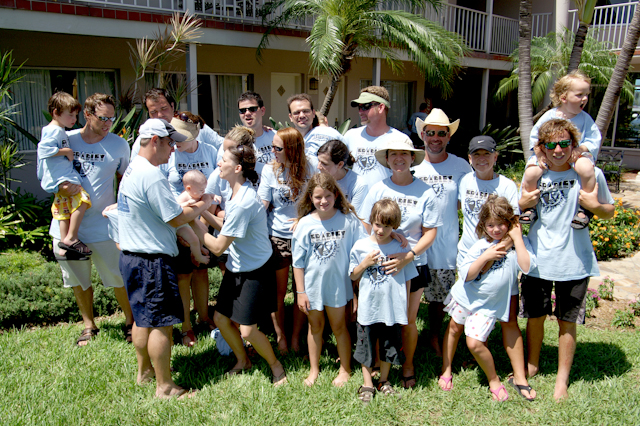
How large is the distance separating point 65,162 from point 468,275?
3.41 metres

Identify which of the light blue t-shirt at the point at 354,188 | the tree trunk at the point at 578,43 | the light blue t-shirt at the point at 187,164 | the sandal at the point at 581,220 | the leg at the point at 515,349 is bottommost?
the leg at the point at 515,349

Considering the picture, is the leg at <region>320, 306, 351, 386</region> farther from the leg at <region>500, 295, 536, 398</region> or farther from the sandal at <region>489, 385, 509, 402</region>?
the leg at <region>500, 295, 536, 398</region>

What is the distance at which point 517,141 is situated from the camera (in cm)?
1329

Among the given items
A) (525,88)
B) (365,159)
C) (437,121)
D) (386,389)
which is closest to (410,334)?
(386,389)

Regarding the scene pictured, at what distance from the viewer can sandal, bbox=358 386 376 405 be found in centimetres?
343

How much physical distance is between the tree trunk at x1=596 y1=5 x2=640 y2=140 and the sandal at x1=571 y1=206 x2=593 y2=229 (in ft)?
15.8

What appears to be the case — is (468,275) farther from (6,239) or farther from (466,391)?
(6,239)

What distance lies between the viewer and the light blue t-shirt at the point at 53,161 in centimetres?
410

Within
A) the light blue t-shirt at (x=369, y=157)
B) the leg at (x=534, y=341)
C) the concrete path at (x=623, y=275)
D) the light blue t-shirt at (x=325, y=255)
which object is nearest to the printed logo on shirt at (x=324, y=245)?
the light blue t-shirt at (x=325, y=255)

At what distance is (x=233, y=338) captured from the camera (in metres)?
3.75

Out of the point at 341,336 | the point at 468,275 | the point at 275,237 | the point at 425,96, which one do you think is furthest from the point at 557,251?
the point at 425,96

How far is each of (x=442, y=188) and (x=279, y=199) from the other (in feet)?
4.26

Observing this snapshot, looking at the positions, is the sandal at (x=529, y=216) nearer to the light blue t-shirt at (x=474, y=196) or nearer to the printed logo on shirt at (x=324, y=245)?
the light blue t-shirt at (x=474, y=196)

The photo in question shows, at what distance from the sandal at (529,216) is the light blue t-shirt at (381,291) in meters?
0.88
